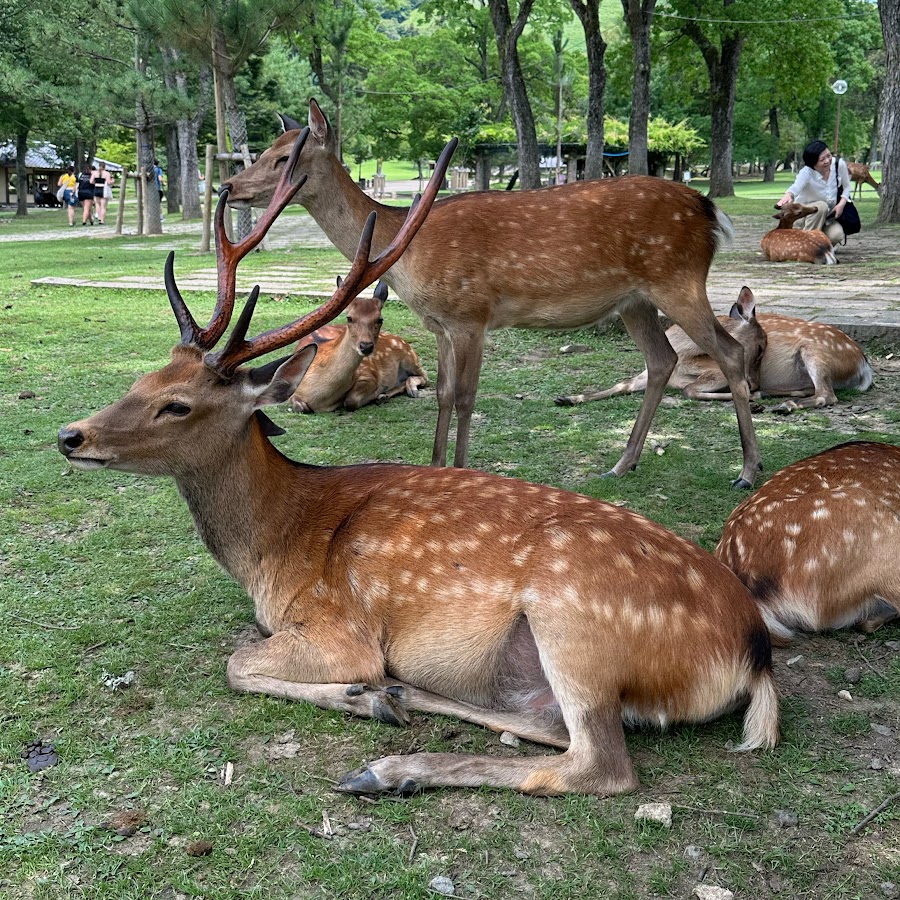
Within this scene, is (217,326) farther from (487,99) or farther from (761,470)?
(487,99)

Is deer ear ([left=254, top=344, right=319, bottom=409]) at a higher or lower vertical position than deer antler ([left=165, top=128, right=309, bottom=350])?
lower

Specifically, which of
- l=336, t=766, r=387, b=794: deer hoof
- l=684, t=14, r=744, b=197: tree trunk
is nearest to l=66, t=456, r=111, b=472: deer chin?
l=336, t=766, r=387, b=794: deer hoof

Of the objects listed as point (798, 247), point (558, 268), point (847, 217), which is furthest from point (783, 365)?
point (847, 217)

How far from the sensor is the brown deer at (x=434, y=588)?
2.60 m

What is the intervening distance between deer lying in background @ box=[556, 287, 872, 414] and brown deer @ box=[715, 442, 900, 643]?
10.1 ft

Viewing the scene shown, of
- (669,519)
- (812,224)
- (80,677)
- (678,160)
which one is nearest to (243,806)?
(80,677)

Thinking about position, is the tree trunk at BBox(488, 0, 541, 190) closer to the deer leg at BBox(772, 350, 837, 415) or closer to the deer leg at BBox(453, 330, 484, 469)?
the deer leg at BBox(772, 350, 837, 415)

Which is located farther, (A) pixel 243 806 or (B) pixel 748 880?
(A) pixel 243 806

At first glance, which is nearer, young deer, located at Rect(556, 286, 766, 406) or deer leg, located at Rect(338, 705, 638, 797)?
deer leg, located at Rect(338, 705, 638, 797)

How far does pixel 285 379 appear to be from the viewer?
10.4 ft

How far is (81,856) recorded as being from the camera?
2305 millimetres

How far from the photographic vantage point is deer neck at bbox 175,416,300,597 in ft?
10.4

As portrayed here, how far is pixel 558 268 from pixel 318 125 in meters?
1.59

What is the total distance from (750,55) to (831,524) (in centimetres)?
2910
